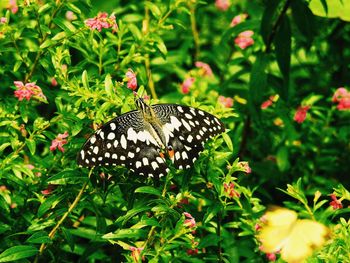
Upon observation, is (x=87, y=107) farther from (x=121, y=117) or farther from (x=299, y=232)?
(x=299, y=232)

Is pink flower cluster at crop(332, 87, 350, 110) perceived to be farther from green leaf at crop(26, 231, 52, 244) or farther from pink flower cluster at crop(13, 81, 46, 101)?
green leaf at crop(26, 231, 52, 244)

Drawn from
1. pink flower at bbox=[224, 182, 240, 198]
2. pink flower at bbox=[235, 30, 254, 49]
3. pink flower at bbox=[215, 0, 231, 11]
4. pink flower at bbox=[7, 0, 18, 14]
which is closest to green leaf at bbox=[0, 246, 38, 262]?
pink flower at bbox=[224, 182, 240, 198]

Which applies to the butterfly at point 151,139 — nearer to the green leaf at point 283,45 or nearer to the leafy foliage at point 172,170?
the leafy foliage at point 172,170

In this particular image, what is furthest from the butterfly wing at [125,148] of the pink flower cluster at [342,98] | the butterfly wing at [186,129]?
the pink flower cluster at [342,98]

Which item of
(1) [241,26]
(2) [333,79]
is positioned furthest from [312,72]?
(1) [241,26]

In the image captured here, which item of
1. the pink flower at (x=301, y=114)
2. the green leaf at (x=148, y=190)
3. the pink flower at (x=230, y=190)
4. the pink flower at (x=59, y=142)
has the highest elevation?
the pink flower at (x=59, y=142)

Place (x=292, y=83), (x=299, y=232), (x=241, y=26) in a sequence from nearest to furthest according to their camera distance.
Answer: (x=299, y=232) < (x=241, y=26) < (x=292, y=83)
